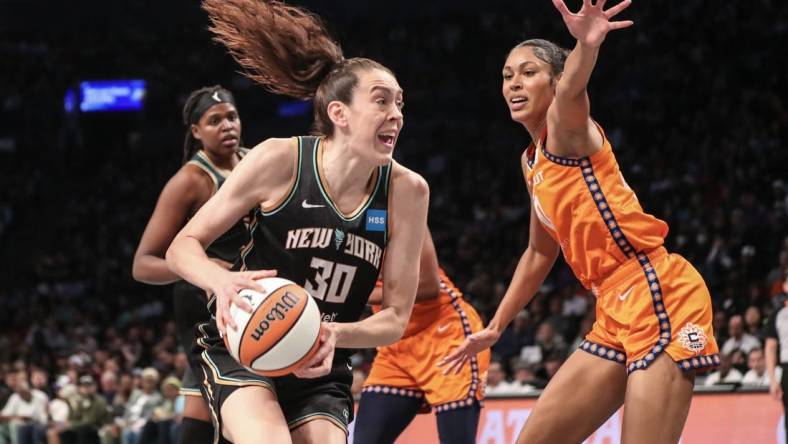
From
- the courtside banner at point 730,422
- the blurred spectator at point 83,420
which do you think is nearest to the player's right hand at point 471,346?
the courtside banner at point 730,422

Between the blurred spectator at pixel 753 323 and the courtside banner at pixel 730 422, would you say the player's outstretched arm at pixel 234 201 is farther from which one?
the blurred spectator at pixel 753 323

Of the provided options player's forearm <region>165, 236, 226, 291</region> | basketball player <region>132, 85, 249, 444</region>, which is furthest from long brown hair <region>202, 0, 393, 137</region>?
basketball player <region>132, 85, 249, 444</region>

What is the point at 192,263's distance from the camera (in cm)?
355

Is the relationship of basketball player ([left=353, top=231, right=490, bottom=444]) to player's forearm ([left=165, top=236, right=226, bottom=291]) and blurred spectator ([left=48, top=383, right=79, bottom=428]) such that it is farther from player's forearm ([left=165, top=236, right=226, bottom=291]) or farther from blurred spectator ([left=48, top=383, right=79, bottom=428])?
blurred spectator ([left=48, top=383, right=79, bottom=428])

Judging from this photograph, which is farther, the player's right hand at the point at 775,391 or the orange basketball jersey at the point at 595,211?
the player's right hand at the point at 775,391

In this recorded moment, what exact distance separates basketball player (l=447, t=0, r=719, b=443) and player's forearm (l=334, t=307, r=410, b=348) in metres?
0.73

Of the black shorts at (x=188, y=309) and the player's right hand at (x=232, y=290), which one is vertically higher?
the player's right hand at (x=232, y=290)

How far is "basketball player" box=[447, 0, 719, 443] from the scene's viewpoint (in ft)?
13.0

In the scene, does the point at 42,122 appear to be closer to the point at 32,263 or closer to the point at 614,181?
the point at 32,263

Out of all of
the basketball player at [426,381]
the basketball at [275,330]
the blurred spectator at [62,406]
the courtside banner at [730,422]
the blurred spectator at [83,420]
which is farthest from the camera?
the blurred spectator at [62,406]

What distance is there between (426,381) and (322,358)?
231 cm

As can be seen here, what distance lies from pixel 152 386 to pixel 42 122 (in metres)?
12.7

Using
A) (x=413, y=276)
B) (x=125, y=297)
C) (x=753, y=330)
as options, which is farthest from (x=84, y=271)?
(x=413, y=276)

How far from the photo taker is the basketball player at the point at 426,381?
5582 mm
